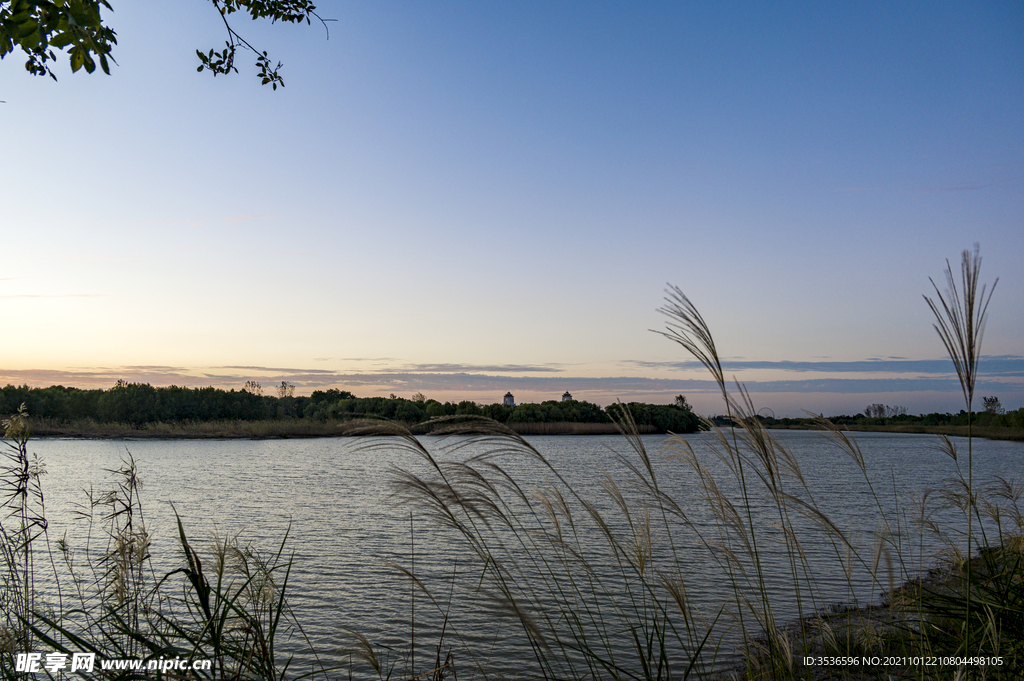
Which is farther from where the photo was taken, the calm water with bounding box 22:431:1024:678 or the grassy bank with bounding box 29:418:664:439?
the grassy bank with bounding box 29:418:664:439

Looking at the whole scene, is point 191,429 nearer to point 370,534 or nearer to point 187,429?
point 187,429

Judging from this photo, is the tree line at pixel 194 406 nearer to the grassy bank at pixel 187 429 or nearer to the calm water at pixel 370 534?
the grassy bank at pixel 187 429

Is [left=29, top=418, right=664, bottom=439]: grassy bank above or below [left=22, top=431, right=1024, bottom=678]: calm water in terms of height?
below

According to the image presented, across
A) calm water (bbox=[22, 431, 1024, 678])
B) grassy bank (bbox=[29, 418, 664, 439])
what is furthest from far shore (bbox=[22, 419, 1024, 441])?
calm water (bbox=[22, 431, 1024, 678])

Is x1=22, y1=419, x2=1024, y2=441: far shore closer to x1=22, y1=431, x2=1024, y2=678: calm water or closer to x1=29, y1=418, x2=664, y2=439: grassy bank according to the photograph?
x1=29, y1=418, x2=664, y2=439: grassy bank

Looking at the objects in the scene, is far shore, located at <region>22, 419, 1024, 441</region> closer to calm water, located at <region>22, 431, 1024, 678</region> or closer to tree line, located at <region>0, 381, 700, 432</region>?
tree line, located at <region>0, 381, 700, 432</region>

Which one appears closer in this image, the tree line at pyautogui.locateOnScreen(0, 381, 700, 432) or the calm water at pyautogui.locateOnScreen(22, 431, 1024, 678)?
the calm water at pyautogui.locateOnScreen(22, 431, 1024, 678)

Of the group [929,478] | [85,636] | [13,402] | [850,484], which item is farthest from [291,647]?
[13,402]

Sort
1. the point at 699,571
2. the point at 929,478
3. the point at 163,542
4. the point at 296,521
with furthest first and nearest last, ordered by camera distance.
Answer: the point at 929,478 < the point at 296,521 < the point at 163,542 < the point at 699,571

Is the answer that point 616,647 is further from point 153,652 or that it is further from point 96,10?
point 96,10

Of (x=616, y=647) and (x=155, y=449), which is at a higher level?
(x=616, y=647)

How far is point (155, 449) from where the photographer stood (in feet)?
163

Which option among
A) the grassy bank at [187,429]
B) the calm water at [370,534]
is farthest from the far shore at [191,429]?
the calm water at [370,534]

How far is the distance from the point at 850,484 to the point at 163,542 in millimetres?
29375
